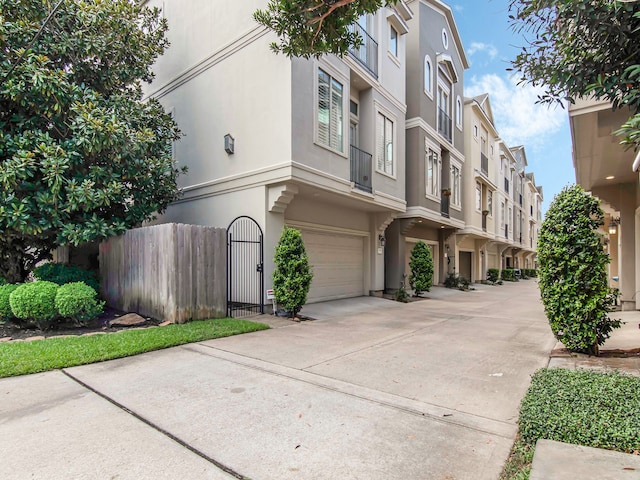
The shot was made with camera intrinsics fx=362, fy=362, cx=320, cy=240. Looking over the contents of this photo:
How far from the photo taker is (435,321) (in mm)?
8719

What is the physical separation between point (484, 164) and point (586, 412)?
22794 millimetres

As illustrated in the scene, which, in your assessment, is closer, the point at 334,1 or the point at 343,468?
the point at 343,468

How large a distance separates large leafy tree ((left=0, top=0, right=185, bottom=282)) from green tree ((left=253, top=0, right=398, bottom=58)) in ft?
14.6

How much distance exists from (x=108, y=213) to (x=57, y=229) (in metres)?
1.46

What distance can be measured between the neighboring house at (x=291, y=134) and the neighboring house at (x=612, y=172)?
5287 mm

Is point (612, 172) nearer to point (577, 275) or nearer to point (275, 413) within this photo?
point (577, 275)

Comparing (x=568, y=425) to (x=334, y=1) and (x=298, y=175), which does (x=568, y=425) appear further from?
(x=298, y=175)

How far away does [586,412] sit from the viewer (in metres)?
2.87

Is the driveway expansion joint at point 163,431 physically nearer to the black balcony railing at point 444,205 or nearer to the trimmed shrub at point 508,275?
the black balcony railing at point 444,205

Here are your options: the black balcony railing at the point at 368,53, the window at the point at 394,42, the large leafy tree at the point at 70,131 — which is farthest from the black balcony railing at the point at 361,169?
the large leafy tree at the point at 70,131

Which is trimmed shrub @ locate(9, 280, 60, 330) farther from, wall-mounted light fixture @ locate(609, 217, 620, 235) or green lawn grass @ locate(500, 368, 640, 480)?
wall-mounted light fixture @ locate(609, 217, 620, 235)

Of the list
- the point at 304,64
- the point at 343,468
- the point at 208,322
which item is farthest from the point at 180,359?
the point at 304,64

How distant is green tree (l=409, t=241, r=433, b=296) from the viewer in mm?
13859

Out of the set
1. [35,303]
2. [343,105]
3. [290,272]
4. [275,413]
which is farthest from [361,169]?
[275,413]
